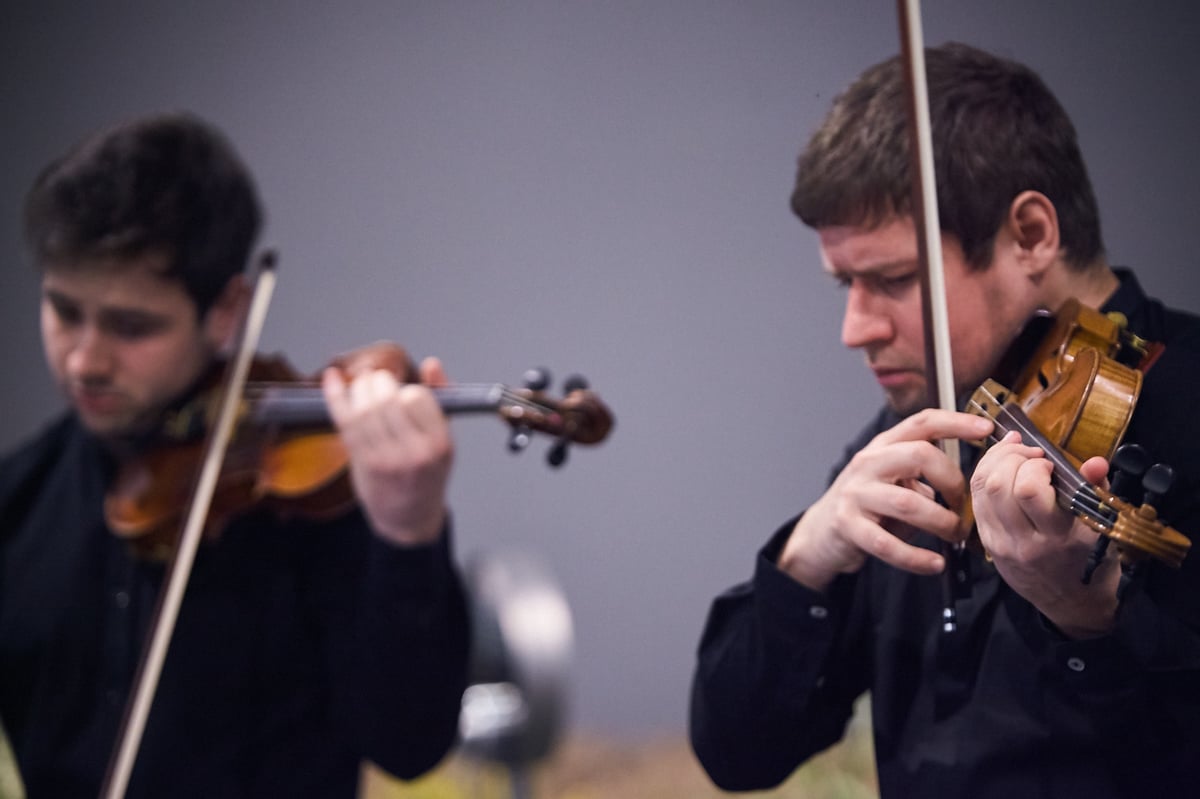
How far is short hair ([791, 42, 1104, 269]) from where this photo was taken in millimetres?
953

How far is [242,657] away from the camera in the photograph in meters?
1.27

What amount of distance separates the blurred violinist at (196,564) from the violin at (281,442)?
0.07 feet

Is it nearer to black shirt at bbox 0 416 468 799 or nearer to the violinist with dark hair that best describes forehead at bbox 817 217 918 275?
the violinist with dark hair

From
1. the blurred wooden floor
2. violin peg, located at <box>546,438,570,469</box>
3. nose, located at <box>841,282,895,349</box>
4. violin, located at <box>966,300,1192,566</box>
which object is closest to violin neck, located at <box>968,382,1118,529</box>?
violin, located at <box>966,300,1192,566</box>

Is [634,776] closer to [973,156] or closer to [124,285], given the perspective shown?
[124,285]

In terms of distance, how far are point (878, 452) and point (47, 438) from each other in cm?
94

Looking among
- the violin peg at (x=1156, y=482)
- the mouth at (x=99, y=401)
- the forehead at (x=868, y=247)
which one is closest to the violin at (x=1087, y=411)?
the violin peg at (x=1156, y=482)

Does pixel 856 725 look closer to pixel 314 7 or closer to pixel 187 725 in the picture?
pixel 187 725

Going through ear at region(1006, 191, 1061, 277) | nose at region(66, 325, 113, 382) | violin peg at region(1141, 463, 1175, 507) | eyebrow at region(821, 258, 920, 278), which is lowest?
nose at region(66, 325, 113, 382)

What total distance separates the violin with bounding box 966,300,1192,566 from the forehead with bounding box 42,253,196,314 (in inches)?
32.7

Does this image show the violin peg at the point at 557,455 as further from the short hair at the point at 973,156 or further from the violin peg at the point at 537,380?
the short hair at the point at 973,156

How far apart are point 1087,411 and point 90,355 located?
971 mm

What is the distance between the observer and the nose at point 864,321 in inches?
38.7

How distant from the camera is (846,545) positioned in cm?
95
